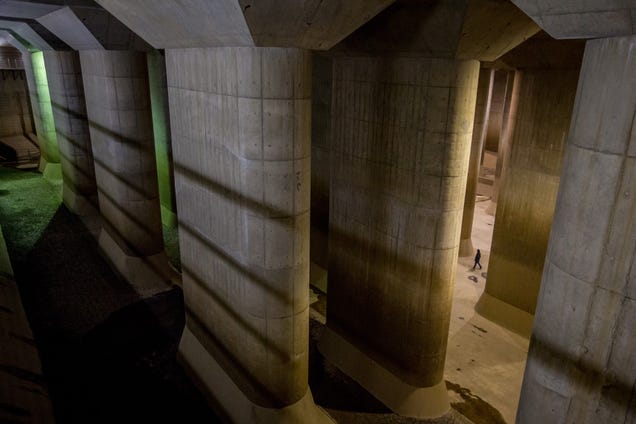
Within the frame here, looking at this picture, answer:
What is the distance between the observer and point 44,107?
2016 cm

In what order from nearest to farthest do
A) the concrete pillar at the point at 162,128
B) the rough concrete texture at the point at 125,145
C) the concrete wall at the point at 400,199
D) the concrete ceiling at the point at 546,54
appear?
the concrete wall at the point at 400,199, the concrete ceiling at the point at 546,54, the rough concrete texture at the point at 125,145, the concrete pillar at the point at 162,128

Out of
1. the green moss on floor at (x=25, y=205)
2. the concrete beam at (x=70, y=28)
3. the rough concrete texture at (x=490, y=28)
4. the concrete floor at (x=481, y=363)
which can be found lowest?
the concrete floor at (x=481, y=363)

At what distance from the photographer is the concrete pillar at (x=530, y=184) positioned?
1050 centimetres

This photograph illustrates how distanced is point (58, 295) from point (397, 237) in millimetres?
9431

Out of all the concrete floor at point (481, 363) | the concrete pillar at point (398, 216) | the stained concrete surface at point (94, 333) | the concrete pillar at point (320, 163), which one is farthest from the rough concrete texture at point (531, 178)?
the stained concrete surface at point (94, 333)

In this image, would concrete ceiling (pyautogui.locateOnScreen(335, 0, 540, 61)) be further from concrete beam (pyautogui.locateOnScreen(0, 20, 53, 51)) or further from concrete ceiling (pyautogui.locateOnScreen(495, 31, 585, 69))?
concrete beam (pyautogui.locateOnScreen(0, 20, 53, 51))

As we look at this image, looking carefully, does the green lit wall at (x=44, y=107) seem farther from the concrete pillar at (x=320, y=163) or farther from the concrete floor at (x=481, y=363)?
the concrete floor at (x=481, y=363)

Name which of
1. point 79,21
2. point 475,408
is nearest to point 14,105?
point 79,21

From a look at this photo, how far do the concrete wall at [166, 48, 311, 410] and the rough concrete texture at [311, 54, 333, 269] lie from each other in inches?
210

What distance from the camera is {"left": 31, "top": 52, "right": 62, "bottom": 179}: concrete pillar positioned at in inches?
785

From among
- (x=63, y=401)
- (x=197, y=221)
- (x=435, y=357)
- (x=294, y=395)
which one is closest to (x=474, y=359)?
(x=435, y=357)

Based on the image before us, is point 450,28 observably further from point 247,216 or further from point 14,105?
point 14,105

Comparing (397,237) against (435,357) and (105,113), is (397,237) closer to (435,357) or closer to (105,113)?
(435,357)

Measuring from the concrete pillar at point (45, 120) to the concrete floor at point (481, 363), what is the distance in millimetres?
19805
